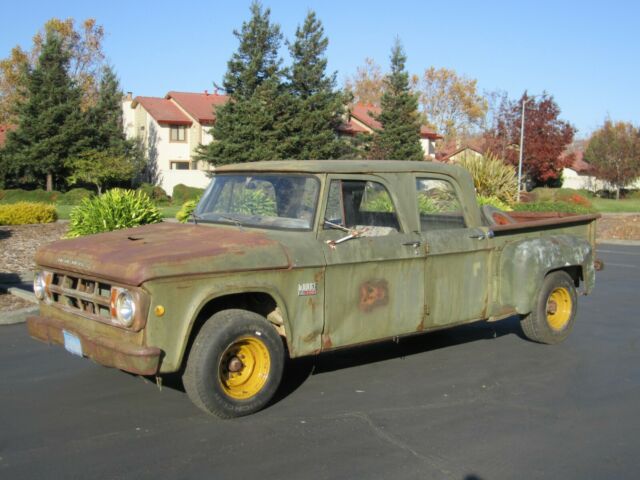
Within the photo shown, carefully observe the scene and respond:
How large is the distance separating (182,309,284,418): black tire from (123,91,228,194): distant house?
4536 centimetres

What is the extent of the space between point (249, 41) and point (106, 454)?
3965cm

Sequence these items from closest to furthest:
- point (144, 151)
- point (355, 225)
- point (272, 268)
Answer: point (272, 268) < point (355, 225) < point (144, 151)

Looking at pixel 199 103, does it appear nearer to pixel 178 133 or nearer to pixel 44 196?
pixel 178 133

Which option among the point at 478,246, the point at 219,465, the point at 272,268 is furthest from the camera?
the point at 478,246

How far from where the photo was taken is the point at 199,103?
52.9m

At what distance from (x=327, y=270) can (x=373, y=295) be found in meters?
0.53

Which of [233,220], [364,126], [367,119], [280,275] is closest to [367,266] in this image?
[280,275]

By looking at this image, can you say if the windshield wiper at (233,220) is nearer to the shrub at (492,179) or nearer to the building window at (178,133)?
the shrub at (492,179)

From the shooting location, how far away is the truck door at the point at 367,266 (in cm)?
548

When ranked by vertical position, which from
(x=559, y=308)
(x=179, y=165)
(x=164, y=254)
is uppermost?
(x=179, y=165)

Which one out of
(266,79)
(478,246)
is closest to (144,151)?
(266,79)

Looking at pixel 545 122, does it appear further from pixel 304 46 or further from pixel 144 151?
pixel 144 151

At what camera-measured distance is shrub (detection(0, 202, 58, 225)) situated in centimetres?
1747

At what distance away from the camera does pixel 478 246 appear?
649 centimetres
